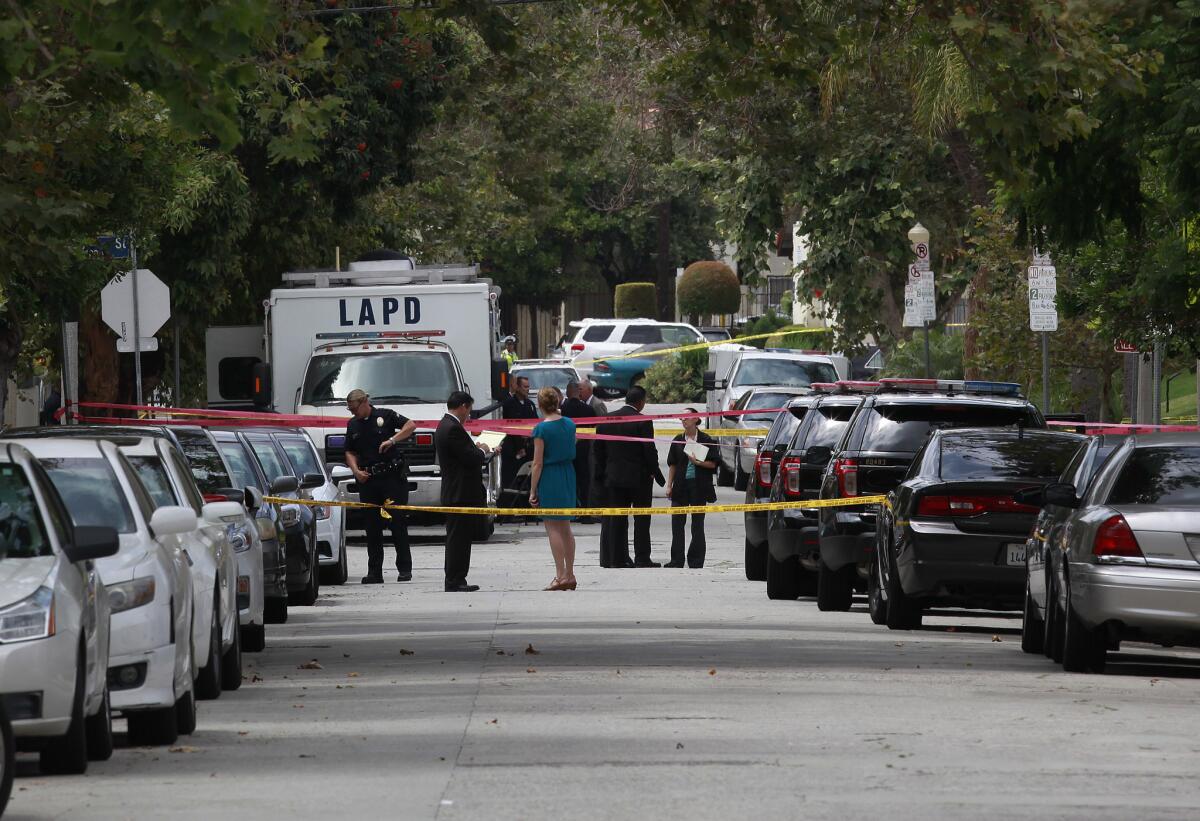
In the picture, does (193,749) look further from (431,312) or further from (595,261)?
(595,261)

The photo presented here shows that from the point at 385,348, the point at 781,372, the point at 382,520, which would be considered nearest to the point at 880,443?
the point at 382,520

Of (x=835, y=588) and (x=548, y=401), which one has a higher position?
(x=548, y=401)

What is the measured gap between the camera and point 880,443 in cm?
1834

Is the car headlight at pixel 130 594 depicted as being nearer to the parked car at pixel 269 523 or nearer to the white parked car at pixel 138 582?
the white parked car at pixel 138 582

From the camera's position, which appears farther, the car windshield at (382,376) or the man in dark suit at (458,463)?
the car windshield at (382,376)

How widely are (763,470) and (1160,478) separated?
886cm

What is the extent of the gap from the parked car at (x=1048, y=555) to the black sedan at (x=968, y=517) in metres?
0.47

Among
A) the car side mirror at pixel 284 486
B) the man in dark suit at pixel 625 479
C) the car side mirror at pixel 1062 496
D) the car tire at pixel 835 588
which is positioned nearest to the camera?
the car side mirror at pixel 1062 496

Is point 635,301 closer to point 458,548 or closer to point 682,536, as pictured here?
point 682,536

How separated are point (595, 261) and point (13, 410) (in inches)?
2148

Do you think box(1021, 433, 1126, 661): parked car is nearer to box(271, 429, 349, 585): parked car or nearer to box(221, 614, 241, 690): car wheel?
box(221, 614, 241, 690): car wheel

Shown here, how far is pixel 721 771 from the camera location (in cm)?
987

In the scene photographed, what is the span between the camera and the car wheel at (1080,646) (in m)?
13.8

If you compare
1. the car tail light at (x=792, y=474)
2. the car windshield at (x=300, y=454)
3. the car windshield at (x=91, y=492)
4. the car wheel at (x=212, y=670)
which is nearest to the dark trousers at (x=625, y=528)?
the car windshield at (x=300, y=454)
